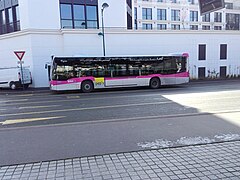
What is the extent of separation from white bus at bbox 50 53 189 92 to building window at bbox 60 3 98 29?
8.03 m

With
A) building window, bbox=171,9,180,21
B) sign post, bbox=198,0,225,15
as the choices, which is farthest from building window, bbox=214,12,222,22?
sign post, bbox=198,0,225,15

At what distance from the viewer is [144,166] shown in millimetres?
3869

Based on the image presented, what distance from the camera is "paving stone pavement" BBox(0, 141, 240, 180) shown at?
3566 mm

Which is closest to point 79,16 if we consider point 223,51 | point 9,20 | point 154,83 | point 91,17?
point 91,17

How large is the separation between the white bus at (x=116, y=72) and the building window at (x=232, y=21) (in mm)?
50886

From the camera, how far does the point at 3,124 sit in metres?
7.32

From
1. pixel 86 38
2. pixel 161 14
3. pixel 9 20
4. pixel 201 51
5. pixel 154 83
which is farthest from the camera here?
pixel 161 14

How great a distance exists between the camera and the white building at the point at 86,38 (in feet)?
68.0

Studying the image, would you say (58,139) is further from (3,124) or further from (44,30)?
(44,30)

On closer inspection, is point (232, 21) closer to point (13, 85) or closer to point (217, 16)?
point (217, 16)

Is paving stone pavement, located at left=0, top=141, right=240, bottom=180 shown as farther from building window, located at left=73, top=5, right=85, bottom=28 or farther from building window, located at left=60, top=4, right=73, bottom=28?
building window, located at left=73, top=5, right=85, bottom=28

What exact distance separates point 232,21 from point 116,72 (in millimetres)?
56218

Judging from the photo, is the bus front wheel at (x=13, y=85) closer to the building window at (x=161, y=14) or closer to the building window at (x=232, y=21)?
the building window at (x=161, y=14)

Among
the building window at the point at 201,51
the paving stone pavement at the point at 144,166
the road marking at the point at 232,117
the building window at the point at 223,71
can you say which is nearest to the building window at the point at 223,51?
the building window at the point at 223,71
